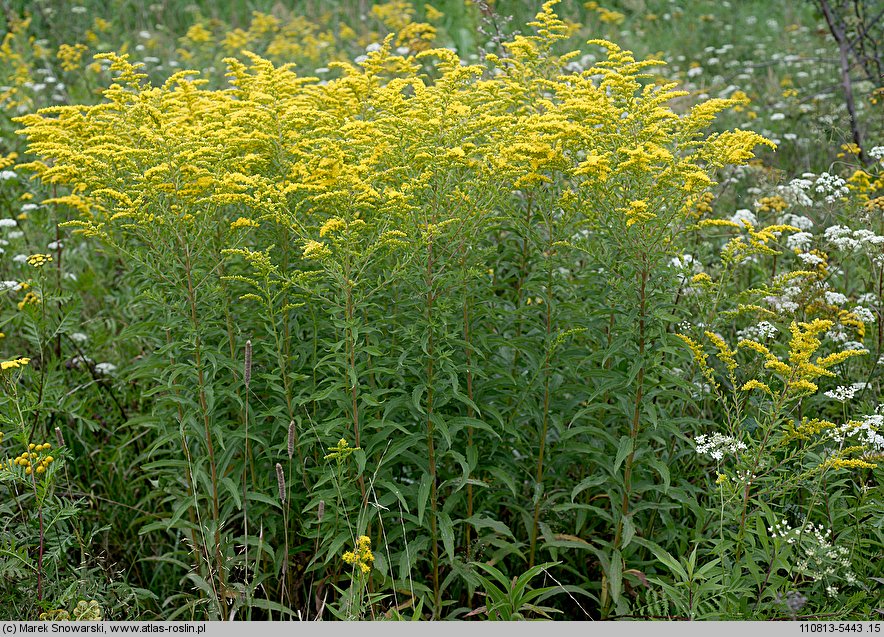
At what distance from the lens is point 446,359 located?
11.0 feet

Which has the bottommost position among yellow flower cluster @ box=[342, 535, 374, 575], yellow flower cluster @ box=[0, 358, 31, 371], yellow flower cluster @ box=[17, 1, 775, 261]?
yellow flower cluster @ box=[342, 535, 374, 575]

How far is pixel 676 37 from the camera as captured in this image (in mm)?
11086

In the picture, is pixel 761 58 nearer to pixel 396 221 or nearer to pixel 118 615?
pixel 396 221

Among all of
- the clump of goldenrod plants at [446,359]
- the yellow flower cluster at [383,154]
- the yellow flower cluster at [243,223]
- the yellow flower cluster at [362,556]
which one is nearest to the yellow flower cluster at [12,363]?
the clump of goldenrod plants at [446,359]

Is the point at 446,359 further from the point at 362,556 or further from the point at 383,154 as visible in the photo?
the point at 383,154

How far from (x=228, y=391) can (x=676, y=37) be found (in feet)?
30.4

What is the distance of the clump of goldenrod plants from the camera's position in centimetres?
330

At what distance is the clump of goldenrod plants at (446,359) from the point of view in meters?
3.30

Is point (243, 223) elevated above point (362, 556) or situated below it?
above

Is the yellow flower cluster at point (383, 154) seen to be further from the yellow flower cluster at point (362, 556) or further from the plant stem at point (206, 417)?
the yellow flower cluster at point (362, 556)

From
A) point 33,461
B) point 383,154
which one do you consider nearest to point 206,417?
point 33,461

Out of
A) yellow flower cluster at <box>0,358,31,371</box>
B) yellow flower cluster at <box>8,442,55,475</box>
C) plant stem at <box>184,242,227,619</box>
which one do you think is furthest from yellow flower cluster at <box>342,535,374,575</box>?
yellow flower cluster at <box>0,358,31,371</box>

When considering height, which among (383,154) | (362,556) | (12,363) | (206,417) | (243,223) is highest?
(383,154)

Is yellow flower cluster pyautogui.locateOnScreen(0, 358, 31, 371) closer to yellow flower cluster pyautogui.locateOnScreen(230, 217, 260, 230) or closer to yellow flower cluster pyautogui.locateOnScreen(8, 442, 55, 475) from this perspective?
yellow flower cluster pyautogui.locateOnScreen(8, 442, 55, 475)
